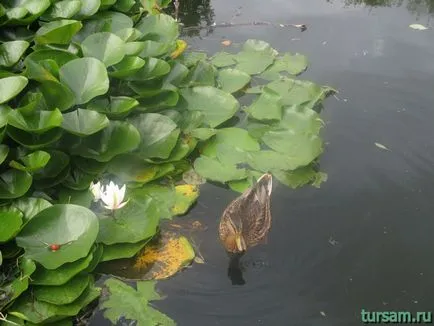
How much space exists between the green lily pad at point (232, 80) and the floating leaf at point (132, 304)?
4.87ft

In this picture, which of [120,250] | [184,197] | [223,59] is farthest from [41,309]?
[223,59]

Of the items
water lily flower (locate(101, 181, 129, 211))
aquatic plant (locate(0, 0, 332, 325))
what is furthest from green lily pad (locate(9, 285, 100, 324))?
water lily flower (locate(101, 181, 129, 211))

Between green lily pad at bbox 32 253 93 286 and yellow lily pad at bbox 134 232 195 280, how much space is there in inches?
11.8

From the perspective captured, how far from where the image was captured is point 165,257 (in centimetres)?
228

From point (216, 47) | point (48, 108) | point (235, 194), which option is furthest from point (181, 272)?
point (216, 47)

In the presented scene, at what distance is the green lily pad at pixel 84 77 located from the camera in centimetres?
241

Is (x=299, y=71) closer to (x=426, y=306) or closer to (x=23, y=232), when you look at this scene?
(x=426, y=306)

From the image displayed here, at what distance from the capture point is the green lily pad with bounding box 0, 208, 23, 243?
1.98 meters

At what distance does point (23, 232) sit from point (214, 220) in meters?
0.90

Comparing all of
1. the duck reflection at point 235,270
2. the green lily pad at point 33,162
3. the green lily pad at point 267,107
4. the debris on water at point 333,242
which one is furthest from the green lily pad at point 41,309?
the green lily pad at point 267,107

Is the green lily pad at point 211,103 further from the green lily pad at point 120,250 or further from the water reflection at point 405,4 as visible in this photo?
the water reflection at point 405,4

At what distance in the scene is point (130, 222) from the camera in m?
2.26

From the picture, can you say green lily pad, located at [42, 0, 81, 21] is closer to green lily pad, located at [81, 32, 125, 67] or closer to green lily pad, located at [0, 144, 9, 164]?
green lily pad, located at [81, 32, 125, 67]

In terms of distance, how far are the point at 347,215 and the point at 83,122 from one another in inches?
53.6
